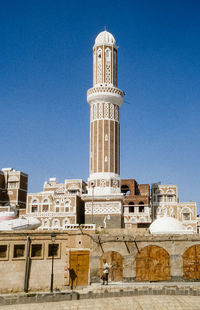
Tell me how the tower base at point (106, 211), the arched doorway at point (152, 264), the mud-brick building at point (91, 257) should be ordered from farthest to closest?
the tower base at point (106, 211) → the arched doorway at point (152, 264) → the mud-brick building at point (91, 257)

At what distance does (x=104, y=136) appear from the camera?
60625 mm

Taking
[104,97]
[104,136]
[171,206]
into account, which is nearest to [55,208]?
[104,136]

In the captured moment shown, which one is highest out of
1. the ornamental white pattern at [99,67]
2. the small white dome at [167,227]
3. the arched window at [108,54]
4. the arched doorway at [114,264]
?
the arched window at [108,54]

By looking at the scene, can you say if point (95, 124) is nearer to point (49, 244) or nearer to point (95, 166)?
point (95, 166)

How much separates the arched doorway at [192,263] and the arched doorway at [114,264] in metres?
5.11

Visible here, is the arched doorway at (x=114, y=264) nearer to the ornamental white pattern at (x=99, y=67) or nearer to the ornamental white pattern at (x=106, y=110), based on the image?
the ornamental white pattern at (x=106, y=110)

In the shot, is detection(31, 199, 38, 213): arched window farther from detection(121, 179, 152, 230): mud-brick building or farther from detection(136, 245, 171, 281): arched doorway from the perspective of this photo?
detection(136, 245, 171, 281): arched doorway

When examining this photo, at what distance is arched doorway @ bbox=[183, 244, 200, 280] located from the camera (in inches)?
1203

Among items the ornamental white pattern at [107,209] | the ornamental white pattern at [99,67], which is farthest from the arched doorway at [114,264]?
the ornamental white pattern at [99,67]

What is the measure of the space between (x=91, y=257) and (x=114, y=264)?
191 cm

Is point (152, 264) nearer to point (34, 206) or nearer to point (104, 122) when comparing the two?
point (104, 122)

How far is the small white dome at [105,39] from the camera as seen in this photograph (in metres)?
64.3

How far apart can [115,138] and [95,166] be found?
552 centimetres

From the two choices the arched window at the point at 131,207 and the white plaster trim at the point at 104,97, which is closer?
the white plaster trim at the point at 104,97
